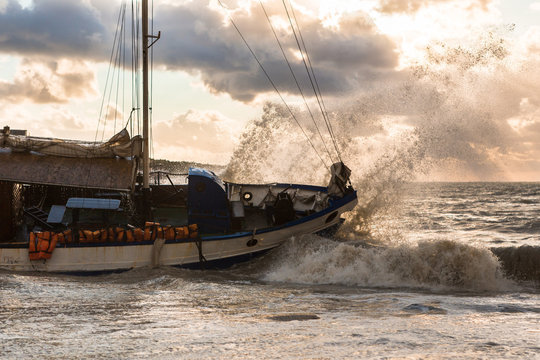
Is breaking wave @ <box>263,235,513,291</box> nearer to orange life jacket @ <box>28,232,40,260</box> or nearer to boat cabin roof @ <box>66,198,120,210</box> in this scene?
boat cabin roof @ <box>66,198,120,210</box>

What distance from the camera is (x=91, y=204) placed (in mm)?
16406

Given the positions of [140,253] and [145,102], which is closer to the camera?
[140,253]

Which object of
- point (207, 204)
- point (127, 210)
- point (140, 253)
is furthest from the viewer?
point (127, 210)

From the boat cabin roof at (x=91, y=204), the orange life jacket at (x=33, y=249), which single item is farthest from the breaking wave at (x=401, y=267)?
the orange life jacket at (x=33, y=249)

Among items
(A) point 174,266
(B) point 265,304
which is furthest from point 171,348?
(A) point 174,266

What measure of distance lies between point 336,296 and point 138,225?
24.8 feet

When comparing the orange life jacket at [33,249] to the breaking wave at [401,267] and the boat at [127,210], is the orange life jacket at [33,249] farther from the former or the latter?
the breaking wave at [401,267]

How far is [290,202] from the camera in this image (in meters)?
17.8

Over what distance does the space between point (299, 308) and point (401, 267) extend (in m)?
5.54

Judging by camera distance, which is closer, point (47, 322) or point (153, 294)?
point (47, 322)

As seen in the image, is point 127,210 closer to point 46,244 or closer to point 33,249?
point 46,244

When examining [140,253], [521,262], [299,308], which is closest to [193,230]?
[140,253]

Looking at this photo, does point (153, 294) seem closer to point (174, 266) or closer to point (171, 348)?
point (174, 266)

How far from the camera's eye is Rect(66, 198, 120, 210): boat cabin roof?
53.2 feet
